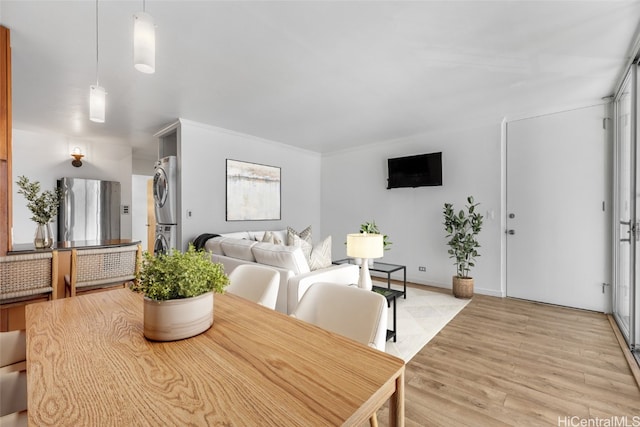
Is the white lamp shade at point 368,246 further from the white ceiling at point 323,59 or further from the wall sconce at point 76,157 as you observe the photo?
the wall sconce at point 76,157

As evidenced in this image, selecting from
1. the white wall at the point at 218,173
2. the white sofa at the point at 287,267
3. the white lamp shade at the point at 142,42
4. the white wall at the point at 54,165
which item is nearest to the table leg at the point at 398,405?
the white sofa at the point at 287,267

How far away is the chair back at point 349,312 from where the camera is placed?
3.90 feet

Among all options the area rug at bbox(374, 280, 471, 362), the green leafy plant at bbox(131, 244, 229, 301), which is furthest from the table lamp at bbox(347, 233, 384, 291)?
the green leafy plant at bbox(131, 244, 229, 301)

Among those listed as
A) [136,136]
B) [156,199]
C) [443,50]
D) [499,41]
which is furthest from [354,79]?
[136,136]

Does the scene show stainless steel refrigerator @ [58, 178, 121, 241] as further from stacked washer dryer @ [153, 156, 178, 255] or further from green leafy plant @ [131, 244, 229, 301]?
green leafy plant @ [131, 244, 229, 301]

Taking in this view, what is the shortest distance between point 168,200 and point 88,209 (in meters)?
2.05

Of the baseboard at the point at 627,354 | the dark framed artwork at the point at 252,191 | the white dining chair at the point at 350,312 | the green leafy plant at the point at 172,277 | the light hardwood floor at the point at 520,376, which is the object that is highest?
the dark framed artwork at the point at 252,191

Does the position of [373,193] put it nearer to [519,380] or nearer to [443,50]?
[443,50]

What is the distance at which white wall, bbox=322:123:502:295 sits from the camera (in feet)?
13.0

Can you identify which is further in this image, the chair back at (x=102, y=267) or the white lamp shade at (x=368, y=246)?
the white lamp shade at (x=368, y=246)

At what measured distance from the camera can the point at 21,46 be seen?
2.18 m

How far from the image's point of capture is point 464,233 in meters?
4.02

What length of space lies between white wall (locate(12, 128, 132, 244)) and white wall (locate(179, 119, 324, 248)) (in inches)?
93.7

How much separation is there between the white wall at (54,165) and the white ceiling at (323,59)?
2.42ft
